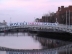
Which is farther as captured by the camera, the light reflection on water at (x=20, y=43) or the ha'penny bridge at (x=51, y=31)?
the light reflection on water at (x=20, y=43)

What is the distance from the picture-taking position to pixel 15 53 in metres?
17.6

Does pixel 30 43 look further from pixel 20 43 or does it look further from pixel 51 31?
pixel 51 31

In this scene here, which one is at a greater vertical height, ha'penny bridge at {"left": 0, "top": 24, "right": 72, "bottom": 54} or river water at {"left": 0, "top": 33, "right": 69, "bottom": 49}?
ha'penny bridge at {"left": 0, "top": 24, "right": 72, "bottom": 54}

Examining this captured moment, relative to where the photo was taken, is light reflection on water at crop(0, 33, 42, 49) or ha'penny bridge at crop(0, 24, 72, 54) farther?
light reflection on water at crop(0, 33, 42, 49)

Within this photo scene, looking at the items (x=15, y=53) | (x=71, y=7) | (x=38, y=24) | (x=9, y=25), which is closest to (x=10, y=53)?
(x=15, y=53)

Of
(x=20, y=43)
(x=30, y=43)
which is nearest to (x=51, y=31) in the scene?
(x=30, y=43)

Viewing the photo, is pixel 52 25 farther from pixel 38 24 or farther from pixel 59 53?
pixel 59 53

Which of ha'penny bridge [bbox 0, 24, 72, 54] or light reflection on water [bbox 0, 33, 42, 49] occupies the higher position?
ha'penny bridge [bbox 0, 24, 72, 54]

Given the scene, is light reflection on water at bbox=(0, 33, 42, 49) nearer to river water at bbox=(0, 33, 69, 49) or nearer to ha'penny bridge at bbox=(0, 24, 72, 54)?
river water at bbox=(0, 33, 69, 49)

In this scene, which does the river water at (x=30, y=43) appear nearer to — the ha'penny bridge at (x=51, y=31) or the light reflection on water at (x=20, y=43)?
the light reflection on water at (x=20, y=43)

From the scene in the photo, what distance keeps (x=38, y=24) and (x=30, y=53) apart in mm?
13264

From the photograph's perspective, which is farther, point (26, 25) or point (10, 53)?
point (26, 25)

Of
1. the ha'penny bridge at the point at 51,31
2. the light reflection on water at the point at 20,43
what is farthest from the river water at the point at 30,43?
the ha'penny bridge at the point at 51,31

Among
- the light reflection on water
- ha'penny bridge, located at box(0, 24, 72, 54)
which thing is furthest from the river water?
ha'penny bridge, located at box(0, 24, 72, 54)
